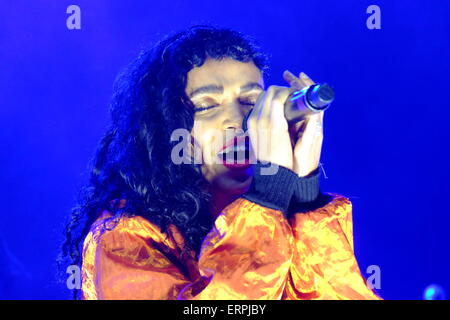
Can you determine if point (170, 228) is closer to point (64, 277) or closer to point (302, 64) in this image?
point (64, 277)

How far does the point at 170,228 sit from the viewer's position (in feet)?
3.02

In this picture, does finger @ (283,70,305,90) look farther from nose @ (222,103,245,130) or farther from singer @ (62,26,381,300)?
nose @ (222,103,245,130)

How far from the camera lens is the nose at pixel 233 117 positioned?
40.1 inches

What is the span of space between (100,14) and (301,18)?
1383mm

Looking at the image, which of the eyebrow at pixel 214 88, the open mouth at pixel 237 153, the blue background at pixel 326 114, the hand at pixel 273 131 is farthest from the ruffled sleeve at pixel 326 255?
the blue background at pixel 326 114

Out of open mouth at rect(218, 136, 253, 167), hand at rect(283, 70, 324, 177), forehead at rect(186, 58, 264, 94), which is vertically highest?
forehead at rect(186, 58, 264, 94)

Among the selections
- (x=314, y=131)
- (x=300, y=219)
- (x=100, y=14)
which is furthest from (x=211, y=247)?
(x=100, y=14)

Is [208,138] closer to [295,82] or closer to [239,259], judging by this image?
[295,82]

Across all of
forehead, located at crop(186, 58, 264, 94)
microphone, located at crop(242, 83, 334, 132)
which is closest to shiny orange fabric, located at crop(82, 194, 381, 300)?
microphone, located at crop(242, 83, 334, 132)

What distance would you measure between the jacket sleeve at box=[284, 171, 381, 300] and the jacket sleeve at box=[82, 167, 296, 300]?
5cm

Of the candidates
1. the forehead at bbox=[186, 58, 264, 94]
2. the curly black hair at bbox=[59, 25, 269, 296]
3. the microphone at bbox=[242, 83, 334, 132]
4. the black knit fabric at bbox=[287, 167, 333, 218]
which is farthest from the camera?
the forehead at bbox=[186, 58, 264, 94]

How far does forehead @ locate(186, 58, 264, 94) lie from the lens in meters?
1.09

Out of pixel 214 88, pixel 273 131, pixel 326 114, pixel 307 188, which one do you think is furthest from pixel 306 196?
pixel 326 114

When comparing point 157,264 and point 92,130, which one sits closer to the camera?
point 157,264
